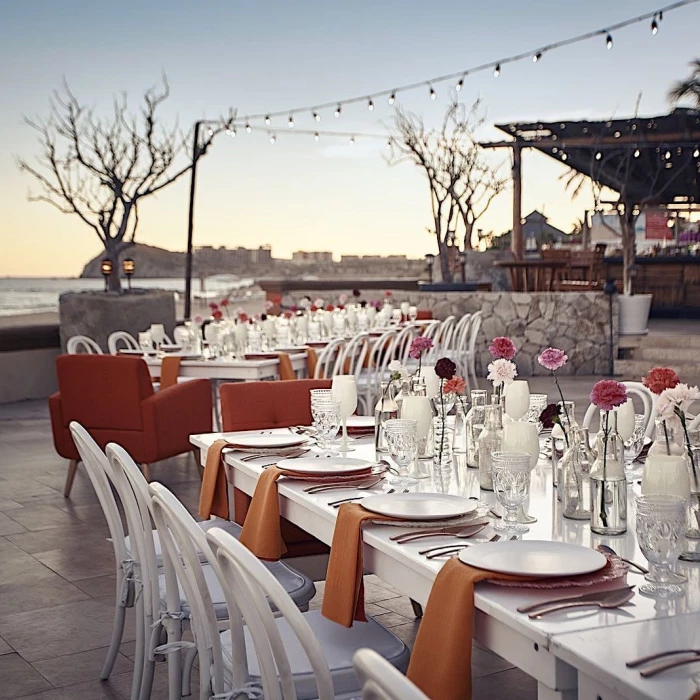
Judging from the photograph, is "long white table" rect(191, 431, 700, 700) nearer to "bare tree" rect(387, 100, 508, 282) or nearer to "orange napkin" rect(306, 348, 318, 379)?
"orange napkin" rect(306, 348, 318, 379)

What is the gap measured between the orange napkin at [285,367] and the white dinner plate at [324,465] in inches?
147

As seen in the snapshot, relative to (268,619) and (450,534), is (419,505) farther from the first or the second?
(268,619)

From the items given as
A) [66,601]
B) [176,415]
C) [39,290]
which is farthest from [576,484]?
[39,290]

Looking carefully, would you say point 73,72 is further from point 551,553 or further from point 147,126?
point 551,553

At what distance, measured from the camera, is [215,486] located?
9.96ft

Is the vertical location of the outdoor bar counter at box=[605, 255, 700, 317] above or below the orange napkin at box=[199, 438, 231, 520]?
above

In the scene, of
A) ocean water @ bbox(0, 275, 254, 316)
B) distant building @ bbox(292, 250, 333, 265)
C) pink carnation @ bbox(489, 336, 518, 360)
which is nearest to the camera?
pink carnation @ bbox(489, 336, 518, 360)

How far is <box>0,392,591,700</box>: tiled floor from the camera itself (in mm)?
3104

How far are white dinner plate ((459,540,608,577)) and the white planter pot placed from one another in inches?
372

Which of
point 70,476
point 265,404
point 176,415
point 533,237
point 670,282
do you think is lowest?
point 70,476

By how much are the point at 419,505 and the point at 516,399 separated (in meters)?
0.78

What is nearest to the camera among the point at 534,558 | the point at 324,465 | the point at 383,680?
the point at 383,680

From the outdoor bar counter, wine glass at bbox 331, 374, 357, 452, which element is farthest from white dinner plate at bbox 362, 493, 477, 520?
the outdoor bar counter

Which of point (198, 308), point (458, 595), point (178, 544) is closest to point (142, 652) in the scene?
point (178, 544)
